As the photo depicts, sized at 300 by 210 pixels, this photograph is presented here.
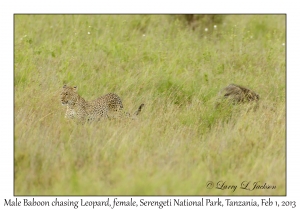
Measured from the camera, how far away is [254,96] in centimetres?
988

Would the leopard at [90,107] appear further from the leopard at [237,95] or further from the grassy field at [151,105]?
the leopard at [237,95]

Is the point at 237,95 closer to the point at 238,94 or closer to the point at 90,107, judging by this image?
the point at 238,94

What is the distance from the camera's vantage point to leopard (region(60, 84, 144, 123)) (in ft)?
28.8

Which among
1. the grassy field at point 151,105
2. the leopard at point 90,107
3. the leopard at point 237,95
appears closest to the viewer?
the grassy field at point 151,105

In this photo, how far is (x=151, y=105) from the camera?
9.33 m

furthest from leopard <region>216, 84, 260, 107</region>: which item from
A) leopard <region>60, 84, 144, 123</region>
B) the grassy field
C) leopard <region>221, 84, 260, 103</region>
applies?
leopard <region>60, 84, 144, 123</region>

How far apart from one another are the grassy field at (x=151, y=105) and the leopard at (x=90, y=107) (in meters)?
0.20

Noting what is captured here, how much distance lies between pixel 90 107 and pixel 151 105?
90cm

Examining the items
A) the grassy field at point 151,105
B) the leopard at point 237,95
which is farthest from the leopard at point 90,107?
the leopard at point 237,95

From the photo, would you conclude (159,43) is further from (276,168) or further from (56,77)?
(276,168)

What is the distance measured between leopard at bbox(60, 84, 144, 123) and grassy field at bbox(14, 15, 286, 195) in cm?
20

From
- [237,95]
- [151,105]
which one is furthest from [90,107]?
[237,95]

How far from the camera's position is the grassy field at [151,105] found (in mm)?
6734

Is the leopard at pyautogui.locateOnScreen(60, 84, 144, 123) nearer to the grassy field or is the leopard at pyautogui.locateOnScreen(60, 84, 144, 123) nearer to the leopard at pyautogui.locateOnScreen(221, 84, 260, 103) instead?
the grassy field
